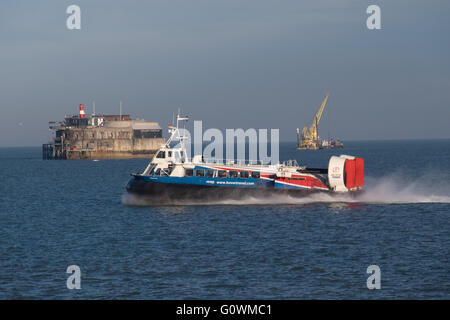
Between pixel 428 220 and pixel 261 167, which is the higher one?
pixel 261 167

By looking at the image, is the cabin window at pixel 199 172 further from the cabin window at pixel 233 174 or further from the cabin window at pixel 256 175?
the cabin window at pixel 256 175

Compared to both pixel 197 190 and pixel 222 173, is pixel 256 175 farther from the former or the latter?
pixel 197 190

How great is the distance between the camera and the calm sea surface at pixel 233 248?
27.0m

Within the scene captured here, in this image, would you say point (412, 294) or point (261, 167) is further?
point (261, 167)

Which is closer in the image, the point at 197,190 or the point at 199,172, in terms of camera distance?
the point at 197,190

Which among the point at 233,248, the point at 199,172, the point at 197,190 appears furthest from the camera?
the point at 199,172

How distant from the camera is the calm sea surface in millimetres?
27047

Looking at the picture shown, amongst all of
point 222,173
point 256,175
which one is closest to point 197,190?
point 222,173

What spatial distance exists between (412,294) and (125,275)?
43.8ft

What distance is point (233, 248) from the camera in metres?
36.2

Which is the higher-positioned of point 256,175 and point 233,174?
point 233,174

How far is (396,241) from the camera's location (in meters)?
38.5
